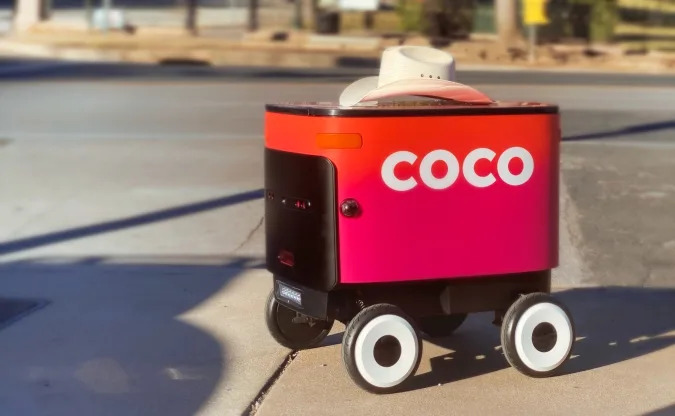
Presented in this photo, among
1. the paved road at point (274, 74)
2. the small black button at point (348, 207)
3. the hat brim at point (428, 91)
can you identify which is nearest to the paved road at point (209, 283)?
the small black button at point (348, 207)

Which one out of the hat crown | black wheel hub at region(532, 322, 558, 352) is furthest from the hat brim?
black wheel hub at region(532, 322, 558, 352)

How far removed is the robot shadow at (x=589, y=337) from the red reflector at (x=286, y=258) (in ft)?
2.45

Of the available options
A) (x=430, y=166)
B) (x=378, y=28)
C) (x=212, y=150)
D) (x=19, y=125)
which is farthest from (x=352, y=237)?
(x=378, y=28)

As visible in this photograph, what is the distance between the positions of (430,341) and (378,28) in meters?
36.0

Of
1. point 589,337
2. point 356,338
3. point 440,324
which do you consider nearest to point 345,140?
point 356,338

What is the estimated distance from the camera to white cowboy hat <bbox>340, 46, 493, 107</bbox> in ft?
17.2

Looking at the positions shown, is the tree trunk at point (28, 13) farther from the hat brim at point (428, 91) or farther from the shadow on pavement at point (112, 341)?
the hat brim at point (428, 91)

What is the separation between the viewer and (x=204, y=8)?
56.4 metres

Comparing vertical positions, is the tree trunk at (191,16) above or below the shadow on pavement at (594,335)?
above

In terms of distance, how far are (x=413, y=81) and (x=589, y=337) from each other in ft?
5.52

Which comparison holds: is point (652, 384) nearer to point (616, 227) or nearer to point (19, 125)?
point (616, 227)

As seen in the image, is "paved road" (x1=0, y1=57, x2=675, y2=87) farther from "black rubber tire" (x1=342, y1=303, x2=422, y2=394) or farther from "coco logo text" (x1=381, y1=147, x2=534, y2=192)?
"black rubber tire" (x1=342, y1=303, x2=422, y2=394)

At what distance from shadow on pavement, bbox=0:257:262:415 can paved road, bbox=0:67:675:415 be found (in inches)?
0.5

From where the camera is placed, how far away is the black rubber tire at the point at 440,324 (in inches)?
233
